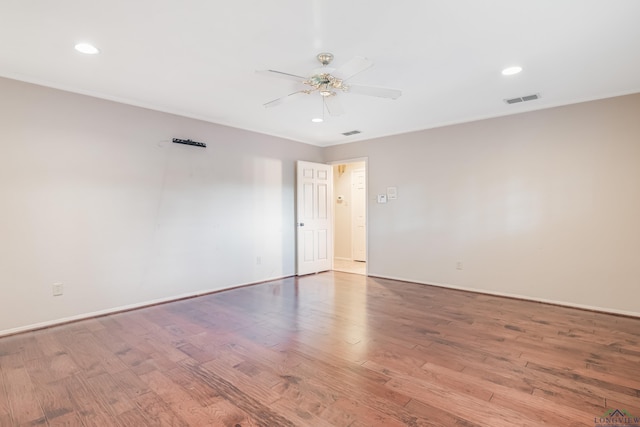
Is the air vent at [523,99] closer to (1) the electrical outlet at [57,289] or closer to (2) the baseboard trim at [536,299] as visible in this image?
(2) the baseboard trim at [536,299]

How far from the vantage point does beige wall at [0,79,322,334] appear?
3277 millimetres

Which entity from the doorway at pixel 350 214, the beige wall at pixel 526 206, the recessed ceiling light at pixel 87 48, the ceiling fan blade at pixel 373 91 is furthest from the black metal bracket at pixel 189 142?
the doorway at pixel 350 214

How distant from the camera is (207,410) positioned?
2.00 m

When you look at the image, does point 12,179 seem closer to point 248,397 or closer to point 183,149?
point 183,149

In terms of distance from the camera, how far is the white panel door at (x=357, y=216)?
25.5 feet

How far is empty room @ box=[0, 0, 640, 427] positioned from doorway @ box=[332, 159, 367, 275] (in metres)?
1.81

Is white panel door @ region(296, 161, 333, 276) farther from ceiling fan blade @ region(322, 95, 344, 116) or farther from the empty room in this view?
ceiling fan blade @ region(322, 95, 344, 116)

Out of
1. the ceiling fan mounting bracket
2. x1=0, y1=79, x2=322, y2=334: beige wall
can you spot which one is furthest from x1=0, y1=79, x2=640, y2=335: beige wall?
the ceiling fan mounting bracket

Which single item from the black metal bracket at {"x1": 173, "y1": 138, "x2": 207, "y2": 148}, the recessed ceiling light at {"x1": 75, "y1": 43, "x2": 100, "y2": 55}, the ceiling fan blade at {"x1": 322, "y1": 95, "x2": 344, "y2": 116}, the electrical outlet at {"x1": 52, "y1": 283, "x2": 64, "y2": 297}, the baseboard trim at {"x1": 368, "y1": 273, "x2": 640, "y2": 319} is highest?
the recessed ceiling light at {"x1": 75, "y1": 43, "x2": 100, "y2": 55}

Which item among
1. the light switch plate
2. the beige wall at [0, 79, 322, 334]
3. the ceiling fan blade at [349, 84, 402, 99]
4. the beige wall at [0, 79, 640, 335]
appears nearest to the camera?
the ceiling fan blade at [349, 84, 402, 99]

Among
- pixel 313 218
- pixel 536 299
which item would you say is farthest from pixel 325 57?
pixel 536 299

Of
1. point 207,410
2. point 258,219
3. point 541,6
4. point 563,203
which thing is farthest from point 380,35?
point 258,219

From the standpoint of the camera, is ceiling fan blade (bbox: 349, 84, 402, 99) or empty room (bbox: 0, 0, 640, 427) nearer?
empty room (bbox: 0, 0, 640, 427)

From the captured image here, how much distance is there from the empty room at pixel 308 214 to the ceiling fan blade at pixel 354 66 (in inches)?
1.0
